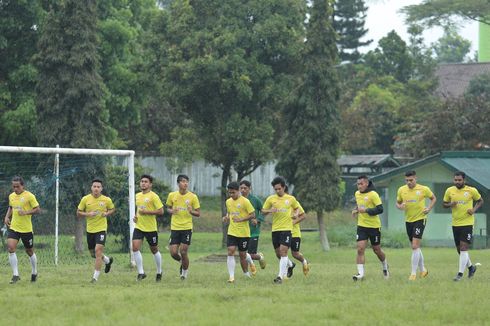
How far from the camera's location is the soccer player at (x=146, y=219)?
21.7m

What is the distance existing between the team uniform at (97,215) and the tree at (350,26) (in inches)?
3074

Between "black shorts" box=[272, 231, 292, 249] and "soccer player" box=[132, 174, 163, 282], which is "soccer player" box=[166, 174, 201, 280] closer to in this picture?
"soccer player" box=[132, 174, 163, 282]

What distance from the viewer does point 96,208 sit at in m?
21.7

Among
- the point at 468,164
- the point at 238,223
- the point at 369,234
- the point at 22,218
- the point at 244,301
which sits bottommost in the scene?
the point at 244,301

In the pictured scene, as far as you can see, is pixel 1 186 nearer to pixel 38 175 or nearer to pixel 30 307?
pixel 38 175

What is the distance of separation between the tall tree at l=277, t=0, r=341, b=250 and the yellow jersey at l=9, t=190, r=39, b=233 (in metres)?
22.2

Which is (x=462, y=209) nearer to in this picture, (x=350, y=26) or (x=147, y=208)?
(x=147, y=208)

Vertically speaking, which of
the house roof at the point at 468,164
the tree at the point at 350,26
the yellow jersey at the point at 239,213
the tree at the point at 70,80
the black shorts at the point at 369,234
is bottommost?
the black shorts at the point at 369,234

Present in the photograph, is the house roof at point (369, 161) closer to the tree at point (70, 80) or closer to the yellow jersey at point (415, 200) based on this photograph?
the tree at point (70, 80)

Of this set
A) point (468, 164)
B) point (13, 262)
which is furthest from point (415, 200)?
point (468, 164)

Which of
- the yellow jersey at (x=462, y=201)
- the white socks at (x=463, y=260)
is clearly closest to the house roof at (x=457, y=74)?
the yellow jersey at (x=462, y=201)

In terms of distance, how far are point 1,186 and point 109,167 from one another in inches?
253

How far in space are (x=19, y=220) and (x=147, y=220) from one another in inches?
104

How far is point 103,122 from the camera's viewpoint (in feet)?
135
